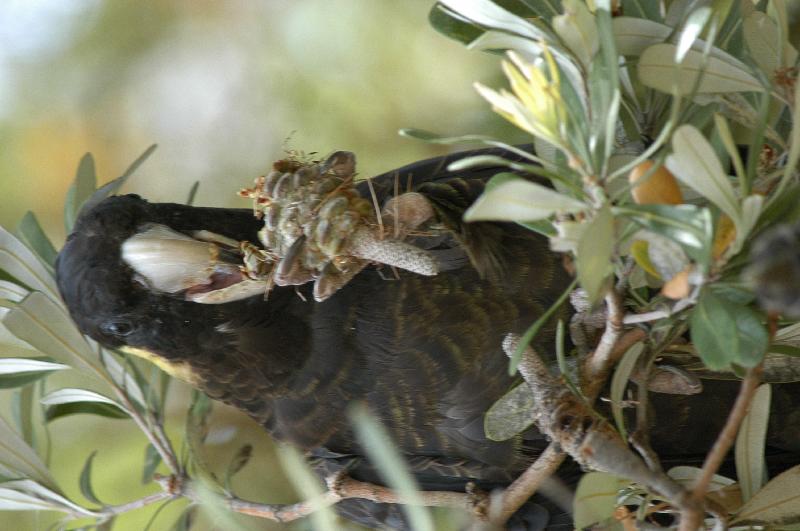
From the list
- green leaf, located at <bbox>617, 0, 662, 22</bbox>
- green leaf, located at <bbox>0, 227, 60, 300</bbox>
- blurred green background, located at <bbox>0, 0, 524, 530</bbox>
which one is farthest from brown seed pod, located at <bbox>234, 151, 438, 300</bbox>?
blurred green background, located at <bbox>0, 0, 524, 530</bbox>

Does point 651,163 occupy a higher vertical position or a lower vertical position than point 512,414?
higher

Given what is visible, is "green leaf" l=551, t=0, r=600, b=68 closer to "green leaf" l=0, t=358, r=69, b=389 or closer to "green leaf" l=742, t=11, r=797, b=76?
"green leaf" l=742, t=11, r=797, b=76

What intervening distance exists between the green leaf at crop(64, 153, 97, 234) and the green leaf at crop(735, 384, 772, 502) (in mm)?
651

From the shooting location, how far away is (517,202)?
16.1 inches

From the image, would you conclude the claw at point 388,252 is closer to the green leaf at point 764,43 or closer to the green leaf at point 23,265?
the green leaf at point 764,43

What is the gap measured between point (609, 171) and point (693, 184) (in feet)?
0.31

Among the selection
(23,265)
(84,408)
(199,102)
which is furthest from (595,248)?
(199,102)

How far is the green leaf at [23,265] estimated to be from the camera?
0.82 meters

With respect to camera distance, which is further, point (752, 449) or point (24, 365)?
point (24, 365)

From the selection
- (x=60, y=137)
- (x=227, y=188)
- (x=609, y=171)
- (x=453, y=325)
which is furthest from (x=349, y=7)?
(x=609, y=171)

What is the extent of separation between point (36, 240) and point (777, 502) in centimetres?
73

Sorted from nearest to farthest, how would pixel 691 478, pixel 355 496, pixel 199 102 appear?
1. pixel 691 478
2. pixel 355 496
3. pixel 199 102

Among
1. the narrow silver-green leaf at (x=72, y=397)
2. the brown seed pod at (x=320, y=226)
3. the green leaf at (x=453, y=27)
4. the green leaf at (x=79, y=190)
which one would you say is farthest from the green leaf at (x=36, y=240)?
the green leaf at (x=453, y=27)

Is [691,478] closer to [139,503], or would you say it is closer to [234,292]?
[234,292]
